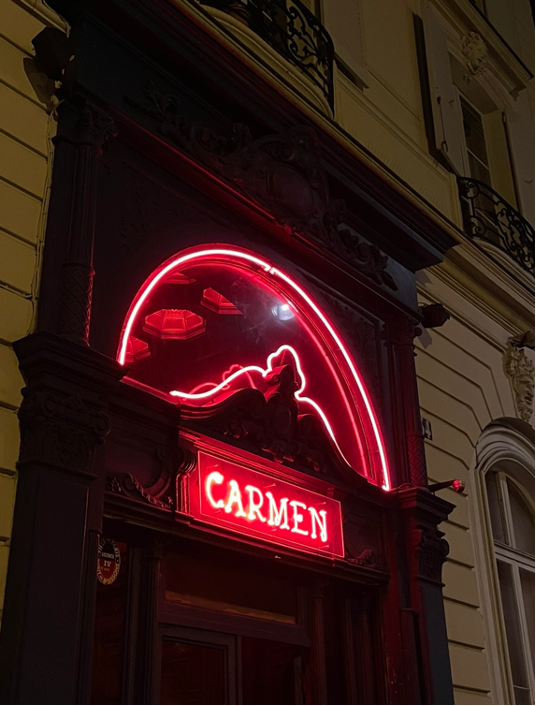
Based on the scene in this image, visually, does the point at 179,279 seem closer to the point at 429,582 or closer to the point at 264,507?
the point at 264,507

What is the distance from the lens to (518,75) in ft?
31.1

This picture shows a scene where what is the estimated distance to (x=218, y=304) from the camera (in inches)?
190

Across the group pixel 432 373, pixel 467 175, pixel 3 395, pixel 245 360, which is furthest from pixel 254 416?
pixel 467 175

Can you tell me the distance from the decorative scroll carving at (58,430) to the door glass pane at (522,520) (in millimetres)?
4745

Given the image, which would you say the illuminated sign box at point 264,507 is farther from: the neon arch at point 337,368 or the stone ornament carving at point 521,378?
the stone ornament carving at point 521,378

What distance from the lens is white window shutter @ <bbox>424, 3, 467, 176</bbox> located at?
7.54 meters

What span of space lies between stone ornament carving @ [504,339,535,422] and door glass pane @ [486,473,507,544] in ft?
1.91

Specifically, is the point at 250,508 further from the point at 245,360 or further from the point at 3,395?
the point at 3,395

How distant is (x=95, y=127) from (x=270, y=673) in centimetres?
282

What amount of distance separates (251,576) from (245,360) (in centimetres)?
116

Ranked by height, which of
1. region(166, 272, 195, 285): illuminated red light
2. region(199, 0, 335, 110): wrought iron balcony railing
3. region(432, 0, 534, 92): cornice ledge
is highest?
region(432, 0, 534, 92): cornice ledge

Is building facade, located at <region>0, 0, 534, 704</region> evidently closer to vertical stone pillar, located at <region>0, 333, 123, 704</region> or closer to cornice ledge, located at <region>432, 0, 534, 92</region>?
vertical stone pillar, located at <region>0, 333, 123, 704</region>

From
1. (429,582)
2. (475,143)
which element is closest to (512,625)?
(429,582)

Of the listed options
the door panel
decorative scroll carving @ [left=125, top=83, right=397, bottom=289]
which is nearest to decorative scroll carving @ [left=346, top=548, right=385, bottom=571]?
the door panel
